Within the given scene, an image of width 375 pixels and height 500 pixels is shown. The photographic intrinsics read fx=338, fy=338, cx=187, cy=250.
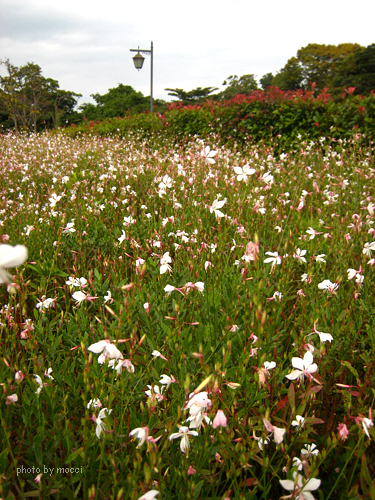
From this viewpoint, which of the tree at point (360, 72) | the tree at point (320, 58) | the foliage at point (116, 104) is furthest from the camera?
the tree at point (320, 58)

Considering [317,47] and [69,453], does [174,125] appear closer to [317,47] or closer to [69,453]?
[69,453]

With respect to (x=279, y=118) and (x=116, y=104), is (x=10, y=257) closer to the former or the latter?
(x=279, y=118)

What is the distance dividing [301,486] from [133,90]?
39738mm

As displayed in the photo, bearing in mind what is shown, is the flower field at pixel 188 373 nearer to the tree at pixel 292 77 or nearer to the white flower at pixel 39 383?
the white flower at pixel 39 383

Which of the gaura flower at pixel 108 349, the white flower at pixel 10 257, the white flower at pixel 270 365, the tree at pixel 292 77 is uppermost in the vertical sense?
the tree at pixel 292 77

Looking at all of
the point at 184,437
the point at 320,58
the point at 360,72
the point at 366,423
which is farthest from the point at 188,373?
the point at 320,58

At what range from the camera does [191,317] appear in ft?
5.37

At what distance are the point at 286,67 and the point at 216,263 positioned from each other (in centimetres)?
4735

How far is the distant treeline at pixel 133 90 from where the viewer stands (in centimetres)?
1889

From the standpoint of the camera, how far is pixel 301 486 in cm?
82

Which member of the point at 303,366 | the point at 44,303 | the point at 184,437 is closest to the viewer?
the point at 184,437

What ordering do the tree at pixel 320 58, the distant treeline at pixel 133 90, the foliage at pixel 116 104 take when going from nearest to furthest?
the distant treeline at pixel 133 90 → the foliage at pixel 116 104 → the tree at pixel 320 58

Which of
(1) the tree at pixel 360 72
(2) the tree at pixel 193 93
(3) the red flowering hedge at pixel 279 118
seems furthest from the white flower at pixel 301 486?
(2) the tree at pixel 193 93

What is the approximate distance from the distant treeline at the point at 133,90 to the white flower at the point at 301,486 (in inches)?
394
